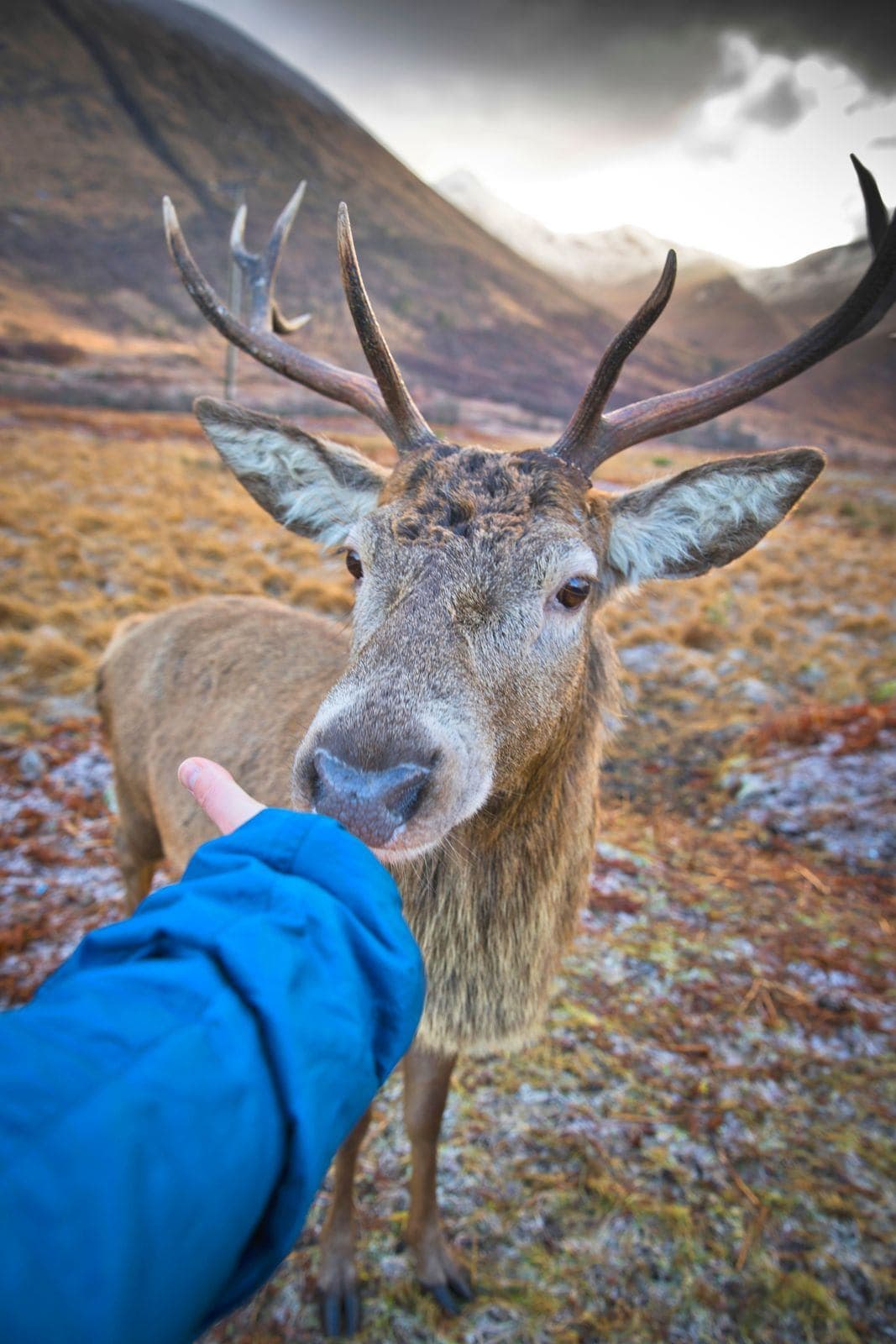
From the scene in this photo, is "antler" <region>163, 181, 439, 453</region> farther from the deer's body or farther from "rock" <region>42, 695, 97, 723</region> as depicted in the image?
"rock" <region>42, 695, 97, 723</region>

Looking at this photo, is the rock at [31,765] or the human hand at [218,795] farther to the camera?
the rock at [31,765]

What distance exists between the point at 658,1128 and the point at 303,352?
4019mm

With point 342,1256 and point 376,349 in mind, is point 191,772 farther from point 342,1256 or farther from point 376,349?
point 342,1256

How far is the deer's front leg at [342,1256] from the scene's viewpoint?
2420 mm

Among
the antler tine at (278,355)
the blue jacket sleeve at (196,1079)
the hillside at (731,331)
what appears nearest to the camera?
the blue jacket sleeve at (196,1079)

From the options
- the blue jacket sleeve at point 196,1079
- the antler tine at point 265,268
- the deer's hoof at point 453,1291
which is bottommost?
the deer's hoof at point 453,1291

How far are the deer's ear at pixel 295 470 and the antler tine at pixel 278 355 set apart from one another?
249mm

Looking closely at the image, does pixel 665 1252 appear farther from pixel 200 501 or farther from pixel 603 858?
pixel 200 501

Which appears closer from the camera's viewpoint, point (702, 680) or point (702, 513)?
point (702, 513)

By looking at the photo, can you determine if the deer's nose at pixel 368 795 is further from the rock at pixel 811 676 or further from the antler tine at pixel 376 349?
the rock at pixel 811 676

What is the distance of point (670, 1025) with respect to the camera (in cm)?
364

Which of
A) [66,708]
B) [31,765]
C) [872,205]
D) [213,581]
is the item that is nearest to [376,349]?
[872,205]

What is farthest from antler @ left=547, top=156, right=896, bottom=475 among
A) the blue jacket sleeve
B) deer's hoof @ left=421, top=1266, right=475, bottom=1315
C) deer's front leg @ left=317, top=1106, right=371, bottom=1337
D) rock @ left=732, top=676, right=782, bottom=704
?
rock @ left=732, top=676, right=782, bottom=704

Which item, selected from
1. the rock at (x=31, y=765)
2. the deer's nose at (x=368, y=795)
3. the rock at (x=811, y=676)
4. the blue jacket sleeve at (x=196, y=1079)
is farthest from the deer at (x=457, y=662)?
the rock at (x=811, y=676)
